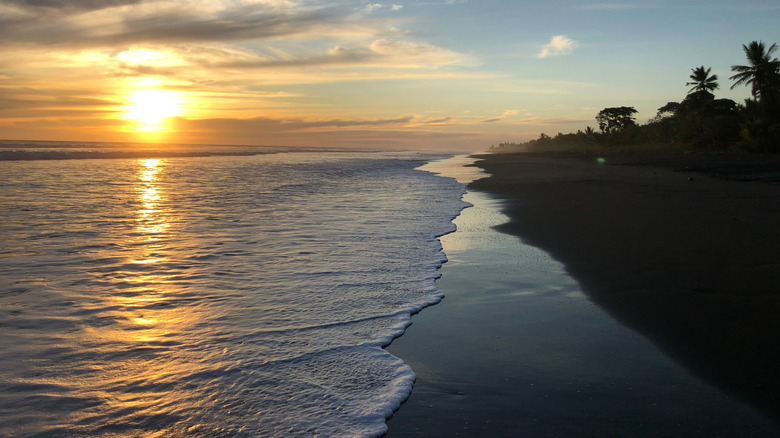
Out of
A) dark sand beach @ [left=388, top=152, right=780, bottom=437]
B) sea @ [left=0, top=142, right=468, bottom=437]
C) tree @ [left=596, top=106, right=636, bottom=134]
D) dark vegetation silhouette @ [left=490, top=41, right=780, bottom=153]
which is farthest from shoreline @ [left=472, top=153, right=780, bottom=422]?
tree @ [left=596, top=106, right=636, bottom=134]

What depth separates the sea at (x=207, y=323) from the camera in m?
3.54

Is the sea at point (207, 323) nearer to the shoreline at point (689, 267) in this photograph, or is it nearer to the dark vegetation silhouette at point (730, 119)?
the shoreline at point (689, 267)

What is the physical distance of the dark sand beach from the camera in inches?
134

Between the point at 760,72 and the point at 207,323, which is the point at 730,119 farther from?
the point at 207,323

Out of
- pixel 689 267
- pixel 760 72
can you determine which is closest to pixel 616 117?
pixel 760 72

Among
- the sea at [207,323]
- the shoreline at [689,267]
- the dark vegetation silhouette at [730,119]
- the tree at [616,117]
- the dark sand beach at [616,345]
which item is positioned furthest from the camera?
the tree at [616,117]

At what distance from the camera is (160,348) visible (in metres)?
4.64

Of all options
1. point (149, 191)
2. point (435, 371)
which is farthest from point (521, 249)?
point (149, 191)

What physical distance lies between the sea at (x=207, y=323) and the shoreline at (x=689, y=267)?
2242 mm

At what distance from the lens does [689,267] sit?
7043mm

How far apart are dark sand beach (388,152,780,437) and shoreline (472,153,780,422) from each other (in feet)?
0.07

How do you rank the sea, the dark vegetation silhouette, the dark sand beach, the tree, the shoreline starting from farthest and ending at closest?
the tree → the dark vegetation silhouette → the shoreline → the sea → the dark sand beach

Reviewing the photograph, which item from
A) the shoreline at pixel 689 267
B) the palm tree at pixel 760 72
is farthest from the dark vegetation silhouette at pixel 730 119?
the shoreline at pixel 689 267

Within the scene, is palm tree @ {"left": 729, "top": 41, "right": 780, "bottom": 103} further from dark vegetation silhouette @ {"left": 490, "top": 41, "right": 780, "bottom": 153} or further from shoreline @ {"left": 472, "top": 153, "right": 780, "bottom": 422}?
shoreline @ {"left": 472, "top": 153, "right": 780, "bottom": 422}
